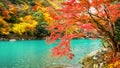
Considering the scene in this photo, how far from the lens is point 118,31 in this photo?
62.1 ft

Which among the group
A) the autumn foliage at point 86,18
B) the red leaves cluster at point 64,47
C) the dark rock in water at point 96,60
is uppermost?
the autumn foliage at point 86,18

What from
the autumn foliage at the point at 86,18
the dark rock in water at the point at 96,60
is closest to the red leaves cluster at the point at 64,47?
the autumn foliage at the point at 86,18

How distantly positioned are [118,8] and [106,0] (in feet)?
8.38

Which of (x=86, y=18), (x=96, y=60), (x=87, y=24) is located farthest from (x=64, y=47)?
(x=96, y=60)

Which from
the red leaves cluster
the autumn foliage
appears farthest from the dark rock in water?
the red leaves cluster

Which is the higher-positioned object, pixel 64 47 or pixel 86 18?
pixel 86 18

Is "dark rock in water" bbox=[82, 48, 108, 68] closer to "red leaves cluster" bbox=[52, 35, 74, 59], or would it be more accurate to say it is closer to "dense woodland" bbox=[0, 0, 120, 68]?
"dense woodland" bbox=[0, 0, 120, 68]

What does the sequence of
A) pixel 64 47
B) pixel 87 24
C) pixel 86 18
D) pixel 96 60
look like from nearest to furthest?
pixel 86 18, pixel 64 47, pixel 87 24, pixel 96 60

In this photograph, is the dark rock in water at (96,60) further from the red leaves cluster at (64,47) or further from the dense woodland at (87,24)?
the red leaves cluster at (64,47)

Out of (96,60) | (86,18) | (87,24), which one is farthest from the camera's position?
(96,60)

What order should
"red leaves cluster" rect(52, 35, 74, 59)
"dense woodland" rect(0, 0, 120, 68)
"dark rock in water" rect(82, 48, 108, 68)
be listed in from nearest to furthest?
1. "dense woodland" rect(0, 0, 120, 68)
2. "red leaves cluster" rect(52, 35, 74, 59)
3. "dark rock in water" rect(82, 48, 108, 68)

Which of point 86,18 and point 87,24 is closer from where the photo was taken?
point 86,18

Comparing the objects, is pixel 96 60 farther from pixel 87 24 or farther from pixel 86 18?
pixel 86 18

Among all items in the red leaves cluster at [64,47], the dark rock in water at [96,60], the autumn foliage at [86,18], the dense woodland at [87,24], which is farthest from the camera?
the dark rock in water at [96,60]
